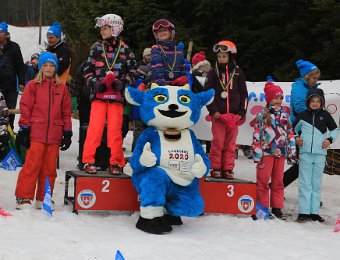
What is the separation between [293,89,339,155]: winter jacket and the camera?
22.4ft

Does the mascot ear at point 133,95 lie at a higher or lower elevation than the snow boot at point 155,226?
higher

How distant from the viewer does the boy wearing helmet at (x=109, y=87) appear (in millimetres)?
6316

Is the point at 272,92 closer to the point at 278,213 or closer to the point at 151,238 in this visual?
the point at 278,213

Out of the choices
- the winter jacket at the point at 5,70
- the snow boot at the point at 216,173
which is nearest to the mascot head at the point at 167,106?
the snow boot at the point at 216,173

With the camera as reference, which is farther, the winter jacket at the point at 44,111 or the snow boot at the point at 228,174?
the snow boot at the point at 228,174

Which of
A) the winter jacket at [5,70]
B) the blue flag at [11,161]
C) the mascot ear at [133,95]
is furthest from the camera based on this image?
the blue flag at [11,161]

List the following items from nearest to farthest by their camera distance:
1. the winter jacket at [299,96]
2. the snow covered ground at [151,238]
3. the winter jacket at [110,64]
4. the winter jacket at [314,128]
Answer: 1. the snow covered ground at [151,238]
2. the winter jacket at [110,64]
3. the winter jacket at [314,128]
4. the winter jacket at [299,96]

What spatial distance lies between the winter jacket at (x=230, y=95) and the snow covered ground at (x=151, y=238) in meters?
1.37

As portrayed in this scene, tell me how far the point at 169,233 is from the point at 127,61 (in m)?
2.21

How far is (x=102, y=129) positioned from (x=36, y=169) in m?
0.90

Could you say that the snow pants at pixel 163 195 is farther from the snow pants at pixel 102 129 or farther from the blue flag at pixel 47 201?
the blue flag at pixel 47 201

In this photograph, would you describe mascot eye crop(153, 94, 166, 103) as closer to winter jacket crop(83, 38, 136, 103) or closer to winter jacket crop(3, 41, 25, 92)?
winter jacket crop(83, 38, 136, 103)

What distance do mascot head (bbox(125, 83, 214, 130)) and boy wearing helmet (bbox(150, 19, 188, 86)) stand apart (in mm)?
580

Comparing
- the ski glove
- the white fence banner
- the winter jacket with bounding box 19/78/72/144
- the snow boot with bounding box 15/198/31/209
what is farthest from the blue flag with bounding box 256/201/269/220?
the white fence banner
